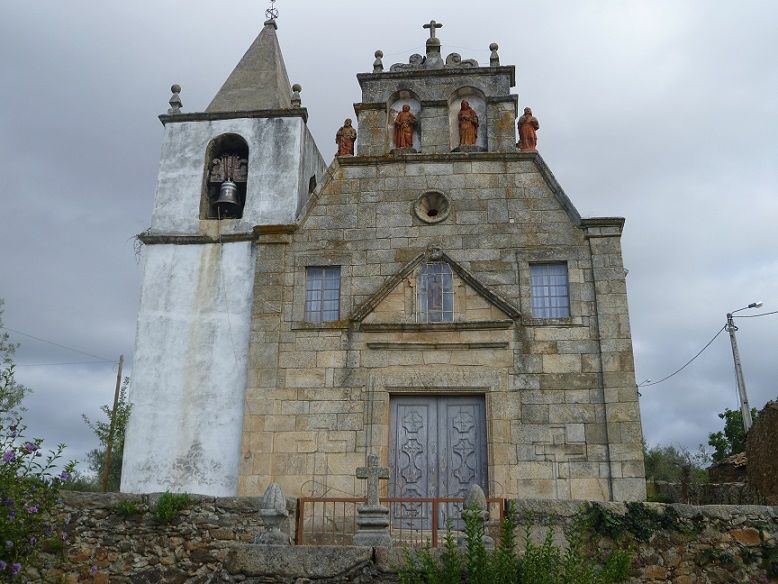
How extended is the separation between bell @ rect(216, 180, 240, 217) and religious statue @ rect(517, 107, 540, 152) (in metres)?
5.40

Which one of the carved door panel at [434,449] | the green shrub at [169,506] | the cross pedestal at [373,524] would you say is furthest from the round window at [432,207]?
the green shrub at [169,506]

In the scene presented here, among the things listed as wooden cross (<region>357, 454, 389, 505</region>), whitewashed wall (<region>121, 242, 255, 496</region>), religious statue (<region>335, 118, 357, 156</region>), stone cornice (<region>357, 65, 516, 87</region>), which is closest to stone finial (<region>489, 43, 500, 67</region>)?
stone cornice (<region>357, 65, 516, 87</region>)

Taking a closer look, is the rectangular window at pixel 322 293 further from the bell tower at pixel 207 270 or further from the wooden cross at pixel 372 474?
the wooden cross at pixel 372 474

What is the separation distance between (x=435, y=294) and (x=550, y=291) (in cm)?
191

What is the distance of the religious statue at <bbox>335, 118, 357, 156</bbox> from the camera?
1407 centimetres

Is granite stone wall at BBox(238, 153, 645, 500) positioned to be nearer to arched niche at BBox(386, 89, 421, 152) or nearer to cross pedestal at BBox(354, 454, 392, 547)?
A: arched niche at BBox(386, 89, 421, 152)

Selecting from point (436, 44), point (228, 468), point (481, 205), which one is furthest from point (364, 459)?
point (436, 44)

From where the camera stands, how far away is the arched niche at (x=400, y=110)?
14.3 m

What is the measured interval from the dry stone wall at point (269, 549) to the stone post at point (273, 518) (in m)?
0.25

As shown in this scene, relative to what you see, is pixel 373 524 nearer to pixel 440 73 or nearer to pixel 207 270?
pixel 207 270

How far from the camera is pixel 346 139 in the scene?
46.4ft

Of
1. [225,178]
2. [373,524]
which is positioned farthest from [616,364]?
[225,178]

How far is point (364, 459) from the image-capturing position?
1161 centimetres

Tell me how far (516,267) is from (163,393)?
20.7ft
